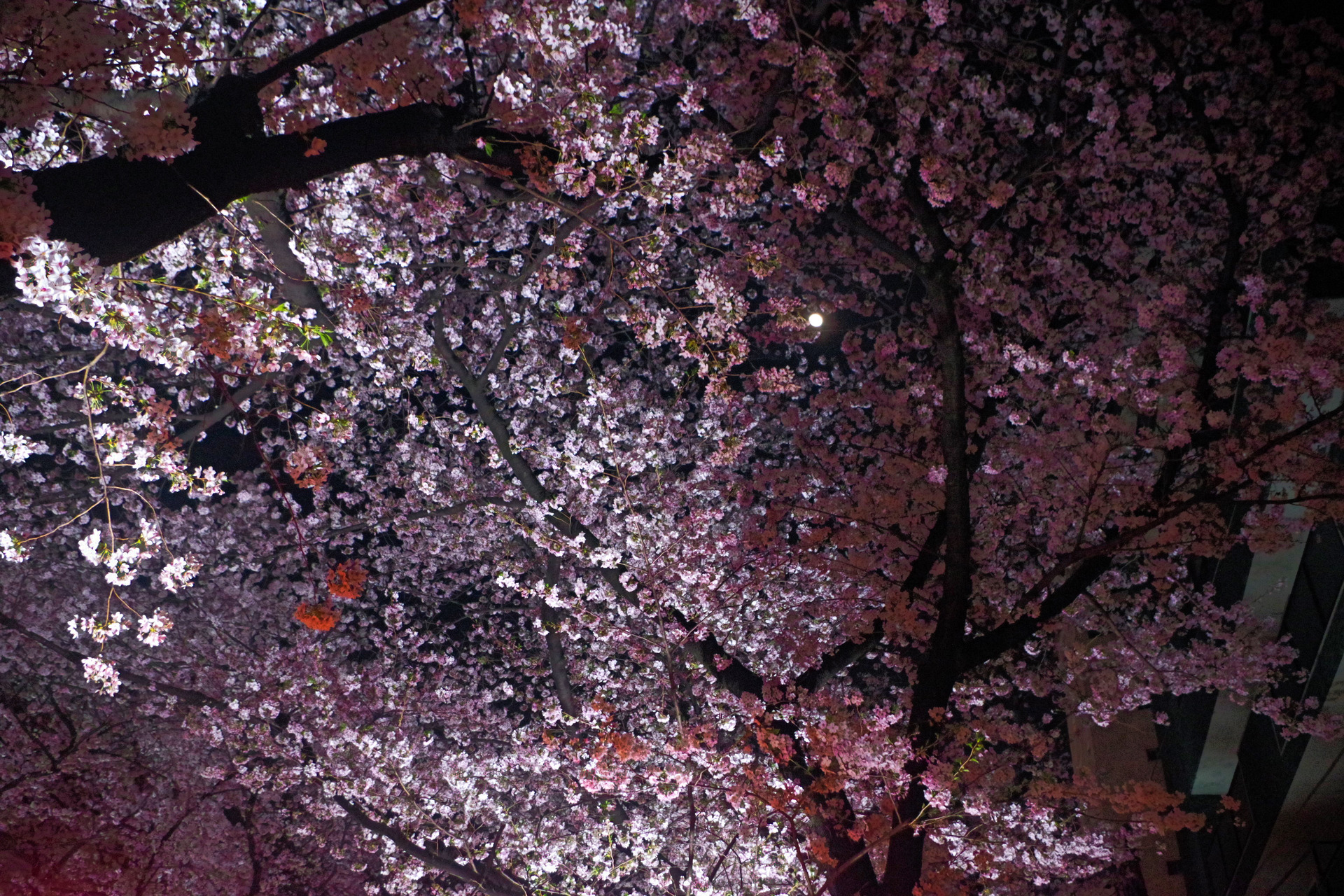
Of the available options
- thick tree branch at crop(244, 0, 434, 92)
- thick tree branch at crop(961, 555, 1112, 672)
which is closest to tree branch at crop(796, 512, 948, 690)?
thick tree branch at crop(961, 555, 1112, 672)

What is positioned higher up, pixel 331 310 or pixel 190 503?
pixel 190 503

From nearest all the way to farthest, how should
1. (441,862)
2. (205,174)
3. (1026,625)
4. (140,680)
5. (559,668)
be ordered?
(205,174) < (1026,625) < (441,862) < (140,680) < (559,668)

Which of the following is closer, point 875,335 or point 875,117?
point 875,117

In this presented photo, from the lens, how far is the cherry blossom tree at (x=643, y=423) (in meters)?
6.26

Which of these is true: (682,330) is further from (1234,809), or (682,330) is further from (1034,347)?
(1234,809)

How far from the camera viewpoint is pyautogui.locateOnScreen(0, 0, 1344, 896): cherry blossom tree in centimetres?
626

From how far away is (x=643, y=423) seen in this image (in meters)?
14.6

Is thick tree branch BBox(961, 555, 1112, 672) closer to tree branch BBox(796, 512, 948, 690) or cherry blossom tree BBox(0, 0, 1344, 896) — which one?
cherry blossom tree BBox(0, 0, 1344, 896)

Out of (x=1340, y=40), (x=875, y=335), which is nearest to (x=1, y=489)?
(x=875, y=335)

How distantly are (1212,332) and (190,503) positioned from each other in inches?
729

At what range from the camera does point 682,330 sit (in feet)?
28.7

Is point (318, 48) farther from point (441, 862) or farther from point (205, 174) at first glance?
point (441, 862)

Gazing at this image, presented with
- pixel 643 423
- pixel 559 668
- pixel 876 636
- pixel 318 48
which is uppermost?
pixel 643 423

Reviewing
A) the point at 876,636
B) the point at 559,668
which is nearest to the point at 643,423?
the point at 559,668
